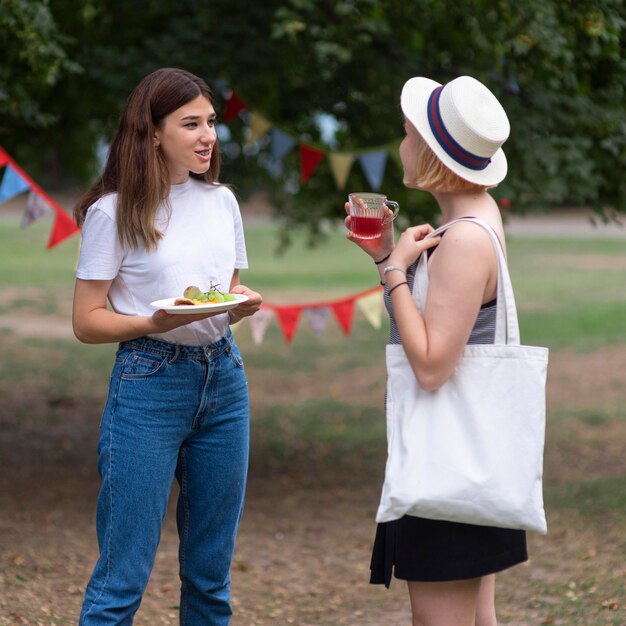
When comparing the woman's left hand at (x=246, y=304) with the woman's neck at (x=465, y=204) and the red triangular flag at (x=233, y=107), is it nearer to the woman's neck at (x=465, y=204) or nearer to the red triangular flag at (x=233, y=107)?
the woman's neck at (x=465, y=204)

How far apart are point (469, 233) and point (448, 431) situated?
44 cm

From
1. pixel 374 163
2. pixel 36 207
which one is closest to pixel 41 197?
pixel 36 207

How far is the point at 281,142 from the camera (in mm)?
6270

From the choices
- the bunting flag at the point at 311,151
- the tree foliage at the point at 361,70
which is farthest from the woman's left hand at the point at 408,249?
the bunting flag at the point at 311,151

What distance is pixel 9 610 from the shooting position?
398 centimetres

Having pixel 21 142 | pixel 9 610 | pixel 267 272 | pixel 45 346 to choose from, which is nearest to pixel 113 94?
pixel 21 142

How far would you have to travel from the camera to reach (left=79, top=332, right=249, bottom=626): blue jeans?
104 inches

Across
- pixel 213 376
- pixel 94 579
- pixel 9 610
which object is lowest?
pixel 9 610

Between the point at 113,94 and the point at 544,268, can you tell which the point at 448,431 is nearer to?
the point at 113,94

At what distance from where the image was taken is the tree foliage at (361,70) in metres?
5.13

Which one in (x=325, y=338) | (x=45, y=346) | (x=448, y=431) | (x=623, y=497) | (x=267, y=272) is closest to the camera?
(x=448, y=431)

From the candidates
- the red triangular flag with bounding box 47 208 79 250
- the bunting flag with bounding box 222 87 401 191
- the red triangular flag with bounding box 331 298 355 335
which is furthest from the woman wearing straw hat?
the bunting flag with bounding box 222 87 401 191

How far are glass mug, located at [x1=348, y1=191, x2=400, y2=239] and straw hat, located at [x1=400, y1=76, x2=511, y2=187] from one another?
232 mm

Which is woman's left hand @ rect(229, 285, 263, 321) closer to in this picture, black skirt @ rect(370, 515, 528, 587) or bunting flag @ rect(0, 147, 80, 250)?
black skirt @ rect(370, 515, 528, 587)
